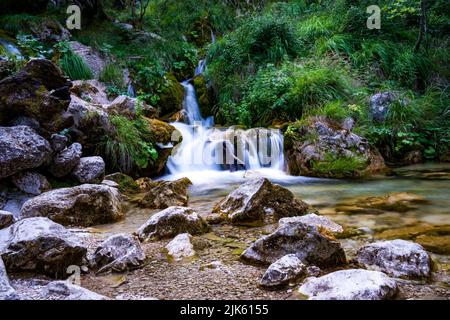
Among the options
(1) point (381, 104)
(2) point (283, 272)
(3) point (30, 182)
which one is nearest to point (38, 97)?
(3) point (30, 182)

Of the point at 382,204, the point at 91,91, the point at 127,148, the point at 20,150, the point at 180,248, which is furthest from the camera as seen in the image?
the point at 91,91

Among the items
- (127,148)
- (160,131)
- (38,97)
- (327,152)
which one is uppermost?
(38,97)

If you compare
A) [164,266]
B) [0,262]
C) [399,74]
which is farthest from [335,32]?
[0,262]

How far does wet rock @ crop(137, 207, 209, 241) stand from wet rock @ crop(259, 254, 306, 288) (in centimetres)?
124

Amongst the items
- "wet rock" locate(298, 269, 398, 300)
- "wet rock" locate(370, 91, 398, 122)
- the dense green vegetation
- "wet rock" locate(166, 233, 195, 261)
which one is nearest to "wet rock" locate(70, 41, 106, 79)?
the dense green vegetation

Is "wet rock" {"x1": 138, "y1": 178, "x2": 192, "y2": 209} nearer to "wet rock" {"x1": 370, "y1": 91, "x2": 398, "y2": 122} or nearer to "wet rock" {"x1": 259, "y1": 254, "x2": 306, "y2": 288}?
"wet rock" {"x1": 259, "y1": 254, "x2": 306, "y2": 288}

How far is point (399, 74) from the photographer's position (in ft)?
30.7

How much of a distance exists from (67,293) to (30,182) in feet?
10.1

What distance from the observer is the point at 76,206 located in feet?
13.3

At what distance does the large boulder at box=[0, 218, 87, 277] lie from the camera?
98.4 inches

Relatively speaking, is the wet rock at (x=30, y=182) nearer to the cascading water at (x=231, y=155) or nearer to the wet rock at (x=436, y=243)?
the cascading water at (x=231, y=155)

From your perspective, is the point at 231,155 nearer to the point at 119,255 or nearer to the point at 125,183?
the point at 125,183
